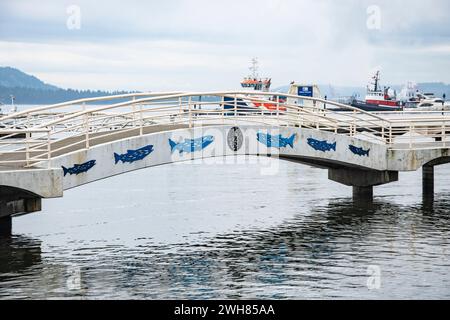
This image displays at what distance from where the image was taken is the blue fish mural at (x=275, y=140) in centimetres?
3462

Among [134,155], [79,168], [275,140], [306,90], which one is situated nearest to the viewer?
[79,168]

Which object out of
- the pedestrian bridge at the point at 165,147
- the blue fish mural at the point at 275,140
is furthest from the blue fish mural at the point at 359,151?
the blue fish mural at the point at 275,140

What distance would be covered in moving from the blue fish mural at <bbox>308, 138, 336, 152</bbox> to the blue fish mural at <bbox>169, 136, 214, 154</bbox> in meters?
5.05

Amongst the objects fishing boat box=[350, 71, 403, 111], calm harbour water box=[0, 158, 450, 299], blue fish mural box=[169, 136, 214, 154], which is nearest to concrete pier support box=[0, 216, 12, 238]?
calm harbour water box=[0, 158, 450, 299]

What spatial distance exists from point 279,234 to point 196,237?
10.7ft

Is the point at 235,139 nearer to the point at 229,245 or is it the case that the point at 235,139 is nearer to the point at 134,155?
the point at 229,245

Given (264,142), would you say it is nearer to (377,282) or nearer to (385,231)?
(385,231)

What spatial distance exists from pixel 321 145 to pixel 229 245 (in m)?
7.20

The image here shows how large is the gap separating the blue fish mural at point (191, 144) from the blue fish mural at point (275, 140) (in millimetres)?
2432

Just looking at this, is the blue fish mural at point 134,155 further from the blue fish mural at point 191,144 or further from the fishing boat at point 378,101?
the fishing boat at point 378,101

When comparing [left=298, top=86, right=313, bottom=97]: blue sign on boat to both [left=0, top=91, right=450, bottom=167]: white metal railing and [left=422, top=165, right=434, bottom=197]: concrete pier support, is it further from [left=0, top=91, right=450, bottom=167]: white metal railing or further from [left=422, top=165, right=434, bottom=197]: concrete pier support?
[left=0, top=91, right=450, bottom=167]: white metal railing

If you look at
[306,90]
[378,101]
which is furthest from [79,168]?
[378,101]

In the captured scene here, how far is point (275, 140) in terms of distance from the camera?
3500 centimetres

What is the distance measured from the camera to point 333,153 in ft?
122
